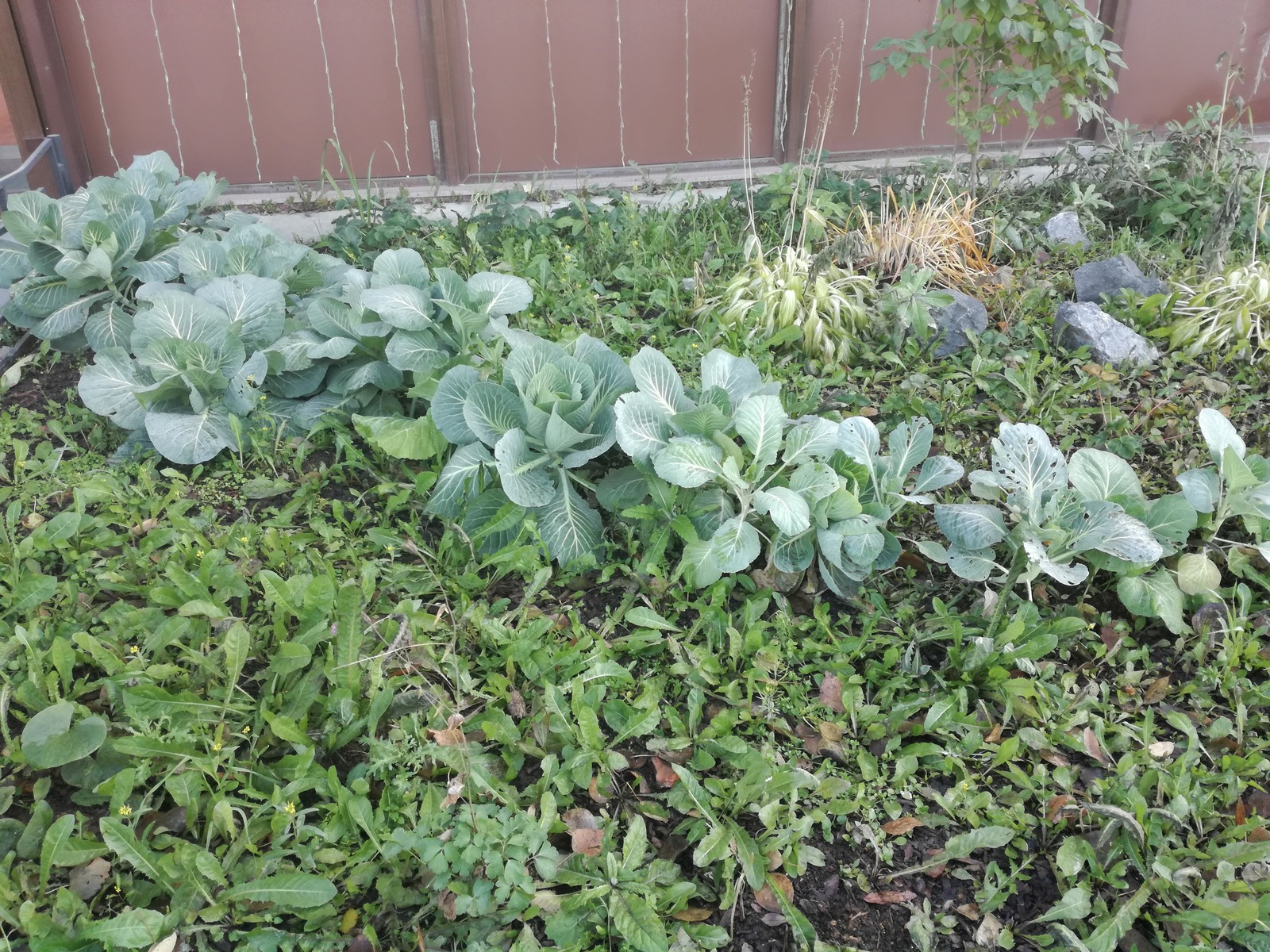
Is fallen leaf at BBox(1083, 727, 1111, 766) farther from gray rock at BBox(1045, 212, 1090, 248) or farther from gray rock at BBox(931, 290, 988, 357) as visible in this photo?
gray rock at BBox(1045, 212, 1090, 248)

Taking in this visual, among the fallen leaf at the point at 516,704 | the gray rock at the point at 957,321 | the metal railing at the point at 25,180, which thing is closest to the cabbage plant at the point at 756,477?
the fallen leaf at the point at 516,704

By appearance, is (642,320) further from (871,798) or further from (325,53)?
(325,53)

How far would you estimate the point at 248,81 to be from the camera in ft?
16.9

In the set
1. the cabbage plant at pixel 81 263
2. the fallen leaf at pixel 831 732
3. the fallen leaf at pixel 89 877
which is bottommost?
the fallen leaf at pixel 831 732

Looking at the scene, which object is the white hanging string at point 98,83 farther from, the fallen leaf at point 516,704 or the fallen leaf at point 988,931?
the fallen leaf at point 988,931

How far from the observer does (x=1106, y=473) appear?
2.59m

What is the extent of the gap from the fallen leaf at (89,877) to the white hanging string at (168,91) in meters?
4.55

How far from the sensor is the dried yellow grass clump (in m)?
4.03

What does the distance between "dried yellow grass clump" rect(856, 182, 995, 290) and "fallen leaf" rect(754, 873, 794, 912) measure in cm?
280

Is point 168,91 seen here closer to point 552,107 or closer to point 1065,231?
point 552,107

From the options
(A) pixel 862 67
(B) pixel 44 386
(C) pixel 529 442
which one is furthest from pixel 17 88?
(A) pixel 862 67

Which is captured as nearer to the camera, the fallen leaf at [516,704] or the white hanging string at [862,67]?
the fallen leaf at [516,704]

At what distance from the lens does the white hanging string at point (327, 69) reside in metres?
5.07

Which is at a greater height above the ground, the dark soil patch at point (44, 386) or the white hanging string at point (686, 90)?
the white hanging string at point (686, 90)
